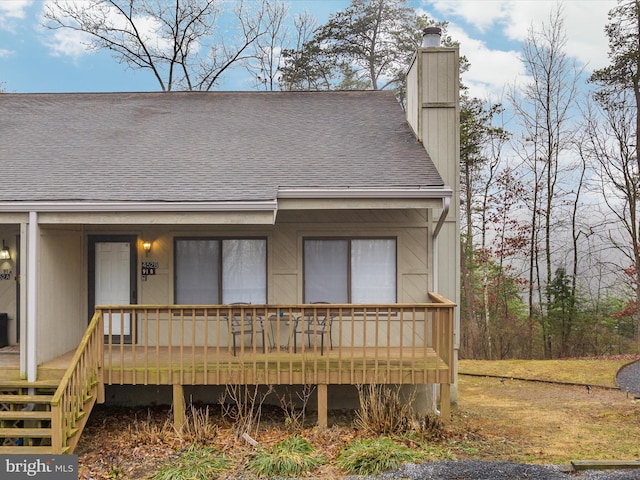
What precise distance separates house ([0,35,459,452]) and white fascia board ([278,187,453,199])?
0.02 metres

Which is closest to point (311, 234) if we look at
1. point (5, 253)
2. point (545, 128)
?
point (5, 253)

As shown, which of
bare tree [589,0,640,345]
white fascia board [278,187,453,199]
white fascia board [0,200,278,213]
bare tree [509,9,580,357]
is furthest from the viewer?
bare tree [509,9,580,357]

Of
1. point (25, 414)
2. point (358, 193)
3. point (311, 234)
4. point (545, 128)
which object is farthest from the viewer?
point (545, 128)

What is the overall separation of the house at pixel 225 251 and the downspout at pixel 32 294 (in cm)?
2

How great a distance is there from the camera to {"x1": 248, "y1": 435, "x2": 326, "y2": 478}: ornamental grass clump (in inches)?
218

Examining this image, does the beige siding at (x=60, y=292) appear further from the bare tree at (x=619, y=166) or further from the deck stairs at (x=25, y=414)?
the bare tree at (x=619, y=166)

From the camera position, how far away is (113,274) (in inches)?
331

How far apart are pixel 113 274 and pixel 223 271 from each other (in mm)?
1802

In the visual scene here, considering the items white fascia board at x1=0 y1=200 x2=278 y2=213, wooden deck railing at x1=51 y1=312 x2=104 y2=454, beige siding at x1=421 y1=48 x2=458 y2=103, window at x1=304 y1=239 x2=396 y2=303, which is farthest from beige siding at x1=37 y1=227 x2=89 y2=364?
beige siding at x1=421 y1=48 x2=458 y2=103

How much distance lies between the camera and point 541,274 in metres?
18.3

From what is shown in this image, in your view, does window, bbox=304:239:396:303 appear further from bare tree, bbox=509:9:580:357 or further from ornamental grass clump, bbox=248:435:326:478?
bare tree, bbox=509:9:580:357

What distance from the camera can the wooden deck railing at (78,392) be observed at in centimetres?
573

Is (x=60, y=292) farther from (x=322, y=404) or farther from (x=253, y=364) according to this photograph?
(x=322, y=404)

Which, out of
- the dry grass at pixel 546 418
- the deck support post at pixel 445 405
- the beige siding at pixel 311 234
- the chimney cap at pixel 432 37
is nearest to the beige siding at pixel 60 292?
the beige siding at pixel 311 234
